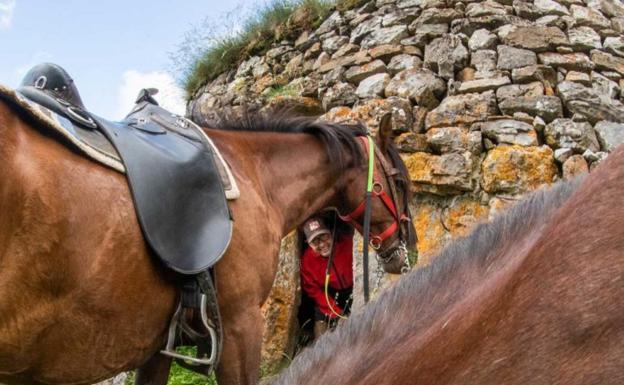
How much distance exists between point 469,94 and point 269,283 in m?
2.86

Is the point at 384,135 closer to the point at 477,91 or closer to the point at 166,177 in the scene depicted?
the point at 477,91

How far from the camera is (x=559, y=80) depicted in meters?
4.96

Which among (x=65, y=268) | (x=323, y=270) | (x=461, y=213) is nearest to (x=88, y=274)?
(x=65, y=268)

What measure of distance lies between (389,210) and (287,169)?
31.7 inches

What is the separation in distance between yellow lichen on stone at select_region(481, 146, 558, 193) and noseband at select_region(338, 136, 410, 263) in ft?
3.04

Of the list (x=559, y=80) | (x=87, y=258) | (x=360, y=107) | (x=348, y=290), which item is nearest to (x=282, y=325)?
(x=348, y=290)

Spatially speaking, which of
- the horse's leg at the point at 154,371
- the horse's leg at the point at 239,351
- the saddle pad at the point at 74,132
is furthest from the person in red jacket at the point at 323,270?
the saddle pad at the point at 74,132

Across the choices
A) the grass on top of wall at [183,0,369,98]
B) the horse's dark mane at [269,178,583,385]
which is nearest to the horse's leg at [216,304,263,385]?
the horse's dark mane at [269,178,583,385]

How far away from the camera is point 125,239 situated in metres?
2.13

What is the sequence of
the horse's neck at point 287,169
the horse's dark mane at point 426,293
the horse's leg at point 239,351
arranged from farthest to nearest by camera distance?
the horse's neck at point 287,169 → the horse's leg at point 239,351 → the horse's dark mane at point 426,293

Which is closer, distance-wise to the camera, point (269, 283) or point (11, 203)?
point (11, 203)

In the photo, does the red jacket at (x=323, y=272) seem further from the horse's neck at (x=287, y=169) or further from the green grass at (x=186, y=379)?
the horse's neck at (x=287, y=169)

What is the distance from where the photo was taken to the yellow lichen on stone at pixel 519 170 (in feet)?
14.5

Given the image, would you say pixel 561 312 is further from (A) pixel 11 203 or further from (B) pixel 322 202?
(B) pixel 322 202
